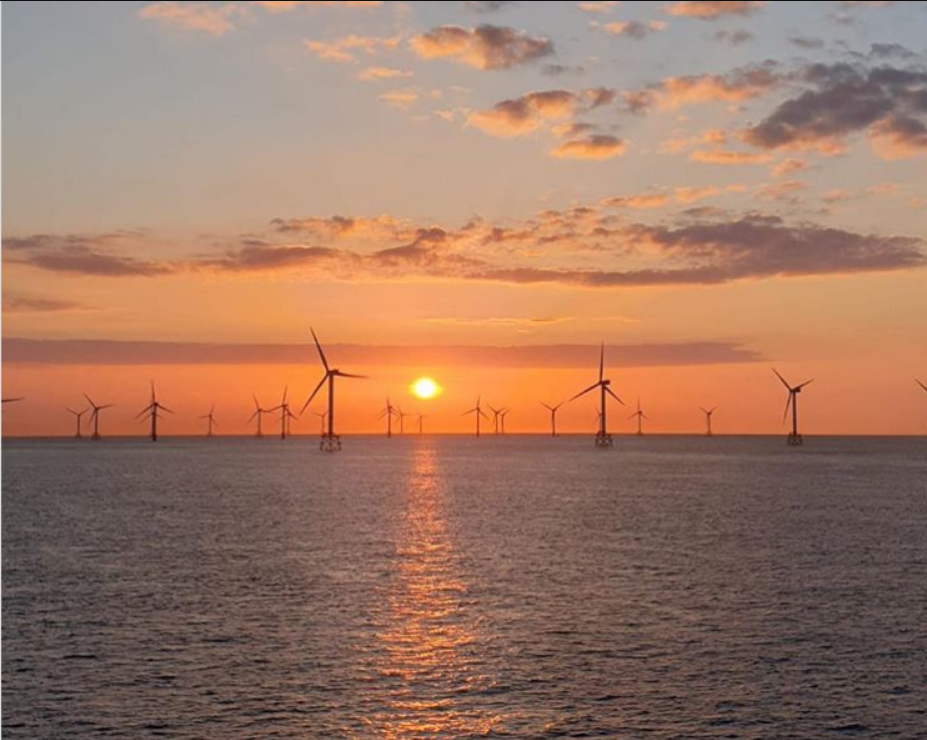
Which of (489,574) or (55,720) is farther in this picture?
(489,574)

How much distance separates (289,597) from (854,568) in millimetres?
45505

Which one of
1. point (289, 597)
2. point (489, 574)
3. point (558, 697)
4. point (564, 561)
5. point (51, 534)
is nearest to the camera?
point (558, 697)

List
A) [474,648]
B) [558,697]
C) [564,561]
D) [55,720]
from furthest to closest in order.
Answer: [564,561] < [474,648] < [558,697] < [55,720]

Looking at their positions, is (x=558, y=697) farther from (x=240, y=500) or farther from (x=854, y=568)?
(x=240, y=500)

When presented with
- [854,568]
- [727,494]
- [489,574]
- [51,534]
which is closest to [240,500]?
[51,534]

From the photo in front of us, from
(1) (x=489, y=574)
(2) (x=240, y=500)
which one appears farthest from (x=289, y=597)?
(2) (x=240, y=500)

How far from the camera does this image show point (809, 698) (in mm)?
50344

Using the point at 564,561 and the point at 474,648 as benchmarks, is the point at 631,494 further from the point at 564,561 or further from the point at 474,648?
the point at 474,648

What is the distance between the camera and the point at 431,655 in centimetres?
5941

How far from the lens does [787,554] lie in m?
100

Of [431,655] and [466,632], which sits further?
[466,632]

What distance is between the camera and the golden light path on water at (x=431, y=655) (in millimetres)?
47781

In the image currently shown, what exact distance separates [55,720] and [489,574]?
153ft

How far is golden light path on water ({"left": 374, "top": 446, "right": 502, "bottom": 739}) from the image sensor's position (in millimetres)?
47781
